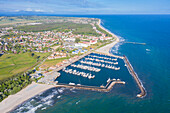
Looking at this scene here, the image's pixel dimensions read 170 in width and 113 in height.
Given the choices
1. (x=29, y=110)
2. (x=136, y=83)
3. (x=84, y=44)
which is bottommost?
(x=29, y=110)

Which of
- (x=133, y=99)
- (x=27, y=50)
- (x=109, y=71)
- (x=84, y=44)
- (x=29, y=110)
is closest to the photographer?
(x=29, y=110)

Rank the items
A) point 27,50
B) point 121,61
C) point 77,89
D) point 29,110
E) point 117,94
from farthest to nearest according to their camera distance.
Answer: point 27,50 → point 121,61 → point 77,89 → point 117,94 → point 29,110

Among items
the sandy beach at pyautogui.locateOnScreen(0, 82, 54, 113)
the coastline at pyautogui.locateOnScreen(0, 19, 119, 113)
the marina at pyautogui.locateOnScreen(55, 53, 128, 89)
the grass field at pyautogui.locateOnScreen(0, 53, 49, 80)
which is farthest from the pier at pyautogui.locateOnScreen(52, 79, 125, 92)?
the grass field at pyautogui.locateOnScreen(0, 53, 49, 80)

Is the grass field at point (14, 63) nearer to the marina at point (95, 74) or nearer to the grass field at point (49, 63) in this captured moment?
the grass field at point (49, 63)

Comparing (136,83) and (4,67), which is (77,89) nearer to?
(136,83)

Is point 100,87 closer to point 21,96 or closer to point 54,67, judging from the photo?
point 54,67

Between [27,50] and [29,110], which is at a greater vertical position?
[27,50]

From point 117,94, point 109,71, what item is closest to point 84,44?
point 109,71

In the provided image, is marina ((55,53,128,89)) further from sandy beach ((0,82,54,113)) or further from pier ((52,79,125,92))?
sandy beach ((0,82,54,113))

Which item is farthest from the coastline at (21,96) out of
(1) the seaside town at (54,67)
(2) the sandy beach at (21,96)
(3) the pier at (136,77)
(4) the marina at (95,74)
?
(3) the pier at (136,77)
